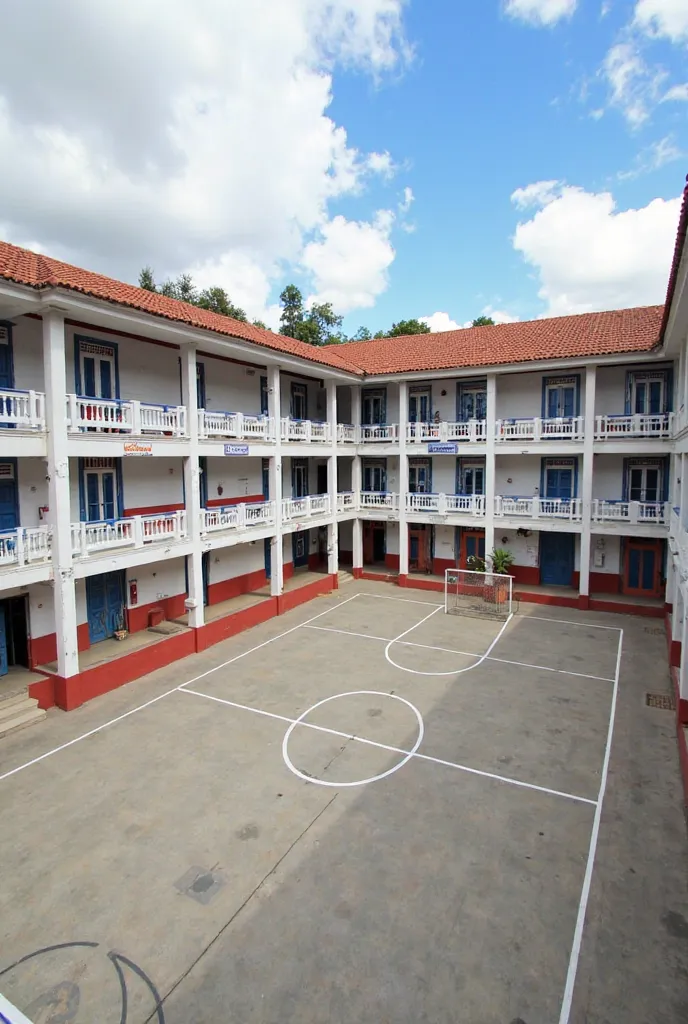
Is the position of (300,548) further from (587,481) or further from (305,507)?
(587,481)

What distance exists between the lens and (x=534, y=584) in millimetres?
20656

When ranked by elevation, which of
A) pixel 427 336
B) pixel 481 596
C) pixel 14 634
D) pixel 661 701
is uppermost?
pixel 427 336

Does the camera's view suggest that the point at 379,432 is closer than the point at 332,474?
No

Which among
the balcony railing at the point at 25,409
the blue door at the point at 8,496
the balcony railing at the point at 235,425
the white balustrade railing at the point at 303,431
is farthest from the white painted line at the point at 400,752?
the white balustrade railing at the point at 303,431

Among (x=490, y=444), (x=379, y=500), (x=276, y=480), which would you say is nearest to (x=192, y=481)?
(x=276, y=480)

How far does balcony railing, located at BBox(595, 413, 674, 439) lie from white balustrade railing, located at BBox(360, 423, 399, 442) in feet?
23.8

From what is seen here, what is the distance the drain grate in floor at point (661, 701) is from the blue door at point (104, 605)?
12.8 meters

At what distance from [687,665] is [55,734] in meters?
12.0

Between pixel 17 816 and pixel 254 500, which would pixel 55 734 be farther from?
pixel 254 500

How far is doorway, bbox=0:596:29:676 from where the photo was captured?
12.4 m

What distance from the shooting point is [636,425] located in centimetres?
1748

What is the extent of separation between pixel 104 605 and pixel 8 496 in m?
3.75

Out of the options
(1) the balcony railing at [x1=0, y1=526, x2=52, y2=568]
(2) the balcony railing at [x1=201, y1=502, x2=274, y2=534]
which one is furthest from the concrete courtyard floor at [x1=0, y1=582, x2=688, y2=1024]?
(2) the balcony railing at [x1=201, y1=502, x2=274, y2=534]

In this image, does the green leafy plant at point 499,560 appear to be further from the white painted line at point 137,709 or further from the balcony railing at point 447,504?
the white painted line at point 137,709
